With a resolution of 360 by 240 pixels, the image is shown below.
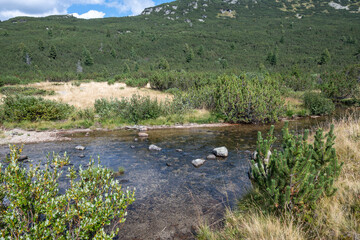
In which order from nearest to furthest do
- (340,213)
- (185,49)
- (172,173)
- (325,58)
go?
(340,213)
(172,173)
(325,58)
(185,49)

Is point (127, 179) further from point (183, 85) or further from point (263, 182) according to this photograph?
point (183, 85)

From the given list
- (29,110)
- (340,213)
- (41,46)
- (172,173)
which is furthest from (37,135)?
(41,46)

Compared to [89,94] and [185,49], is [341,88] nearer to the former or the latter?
[89,94]

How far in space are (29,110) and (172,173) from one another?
44.4 ft

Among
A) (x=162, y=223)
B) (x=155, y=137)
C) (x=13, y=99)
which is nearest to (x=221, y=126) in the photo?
(x=155, y=137)

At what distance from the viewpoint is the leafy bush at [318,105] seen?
19.1 meters

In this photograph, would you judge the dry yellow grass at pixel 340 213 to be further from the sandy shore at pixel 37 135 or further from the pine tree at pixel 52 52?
the pine tree at pixel 52 52

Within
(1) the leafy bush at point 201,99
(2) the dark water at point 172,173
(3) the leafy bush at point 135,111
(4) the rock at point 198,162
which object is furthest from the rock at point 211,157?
(1) the leafy bush at point 201,99

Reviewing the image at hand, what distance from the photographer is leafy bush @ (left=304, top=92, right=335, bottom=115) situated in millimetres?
19062

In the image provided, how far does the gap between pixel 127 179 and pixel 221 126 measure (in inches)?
392

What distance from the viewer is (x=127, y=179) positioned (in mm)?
7449

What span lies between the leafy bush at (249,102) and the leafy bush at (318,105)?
4686 millimetres

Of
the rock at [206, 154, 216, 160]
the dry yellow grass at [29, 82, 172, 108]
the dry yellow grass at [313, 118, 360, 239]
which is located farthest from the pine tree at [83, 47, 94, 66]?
the dry yellow grass at [313, 118, 360, 239]

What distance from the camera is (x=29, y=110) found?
1569 cm
